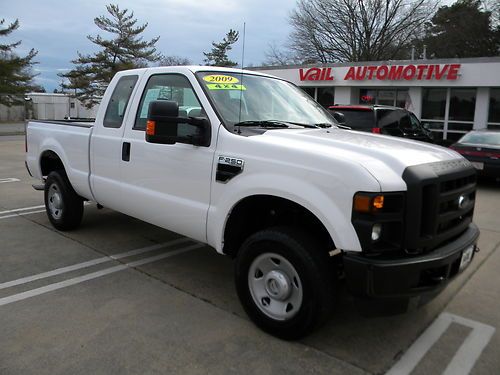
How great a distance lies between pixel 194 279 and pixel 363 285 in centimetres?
210

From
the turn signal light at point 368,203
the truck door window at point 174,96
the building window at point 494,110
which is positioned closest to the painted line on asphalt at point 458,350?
the turn signal light at point 368,203

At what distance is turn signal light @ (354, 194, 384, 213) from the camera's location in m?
2.72

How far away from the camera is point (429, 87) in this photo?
743 inches

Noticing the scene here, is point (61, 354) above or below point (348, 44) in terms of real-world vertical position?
below

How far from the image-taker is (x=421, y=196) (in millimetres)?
2832

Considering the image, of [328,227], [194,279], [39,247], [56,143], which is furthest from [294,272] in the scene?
[56,143]

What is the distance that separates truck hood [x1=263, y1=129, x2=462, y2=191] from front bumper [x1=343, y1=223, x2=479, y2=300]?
1.48 feet

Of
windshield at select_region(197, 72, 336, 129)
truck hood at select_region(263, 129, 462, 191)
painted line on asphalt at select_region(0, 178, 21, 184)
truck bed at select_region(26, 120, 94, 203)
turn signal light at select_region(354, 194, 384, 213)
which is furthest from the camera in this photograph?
painted line on asphalt at select_region(0, 178, 21, 184)

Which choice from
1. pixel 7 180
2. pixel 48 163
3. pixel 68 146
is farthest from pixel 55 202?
pixel 7 180

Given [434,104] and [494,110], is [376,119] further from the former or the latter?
[434,104]

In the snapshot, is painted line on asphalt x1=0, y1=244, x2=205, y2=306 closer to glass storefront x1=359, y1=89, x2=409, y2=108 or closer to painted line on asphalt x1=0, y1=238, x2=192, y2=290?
painted line on asphalt x1=0, y1=238, x2=192, y2=290

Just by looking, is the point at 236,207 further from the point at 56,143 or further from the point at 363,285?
the point at 56,143

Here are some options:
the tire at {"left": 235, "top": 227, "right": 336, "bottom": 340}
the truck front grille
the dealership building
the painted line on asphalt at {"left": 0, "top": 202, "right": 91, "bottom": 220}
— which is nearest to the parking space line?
the truck front grille

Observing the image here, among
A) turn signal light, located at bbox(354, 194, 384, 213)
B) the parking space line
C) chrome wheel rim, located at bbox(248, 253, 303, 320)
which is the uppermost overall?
turn signal light, located at bbox(354, 194, 384, 213)
